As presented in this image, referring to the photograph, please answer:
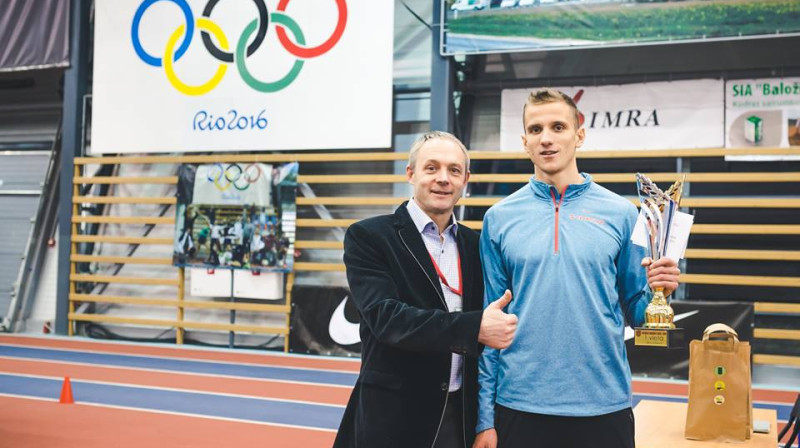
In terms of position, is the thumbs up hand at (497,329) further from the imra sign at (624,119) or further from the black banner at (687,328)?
the imra sign at (624,119)

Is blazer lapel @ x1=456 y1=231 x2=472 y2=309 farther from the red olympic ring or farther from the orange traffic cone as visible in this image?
the red olympic ring

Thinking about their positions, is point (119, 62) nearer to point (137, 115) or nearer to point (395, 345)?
point (137, 115)

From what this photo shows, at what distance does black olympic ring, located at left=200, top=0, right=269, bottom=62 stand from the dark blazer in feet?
26.5

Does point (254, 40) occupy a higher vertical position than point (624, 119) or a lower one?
higher

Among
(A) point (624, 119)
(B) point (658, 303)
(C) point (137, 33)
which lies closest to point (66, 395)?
(B) point (658, 303)

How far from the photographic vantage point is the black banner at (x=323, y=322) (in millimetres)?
9375

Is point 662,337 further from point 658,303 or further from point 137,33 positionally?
point 137,33

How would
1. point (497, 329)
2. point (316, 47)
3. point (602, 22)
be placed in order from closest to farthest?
point (497, 329) < point (602, 22) < point (316, 47)


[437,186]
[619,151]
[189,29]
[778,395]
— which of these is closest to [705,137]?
[619,151]

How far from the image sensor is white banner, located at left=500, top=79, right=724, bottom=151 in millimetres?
8602

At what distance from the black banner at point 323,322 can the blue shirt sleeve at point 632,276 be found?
23.0 ft

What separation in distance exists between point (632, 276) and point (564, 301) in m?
0.27

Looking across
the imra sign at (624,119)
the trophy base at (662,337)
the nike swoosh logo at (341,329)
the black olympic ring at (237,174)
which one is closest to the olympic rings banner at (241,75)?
the black olympic ring at (237,174)

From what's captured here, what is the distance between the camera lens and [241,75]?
9969mm
